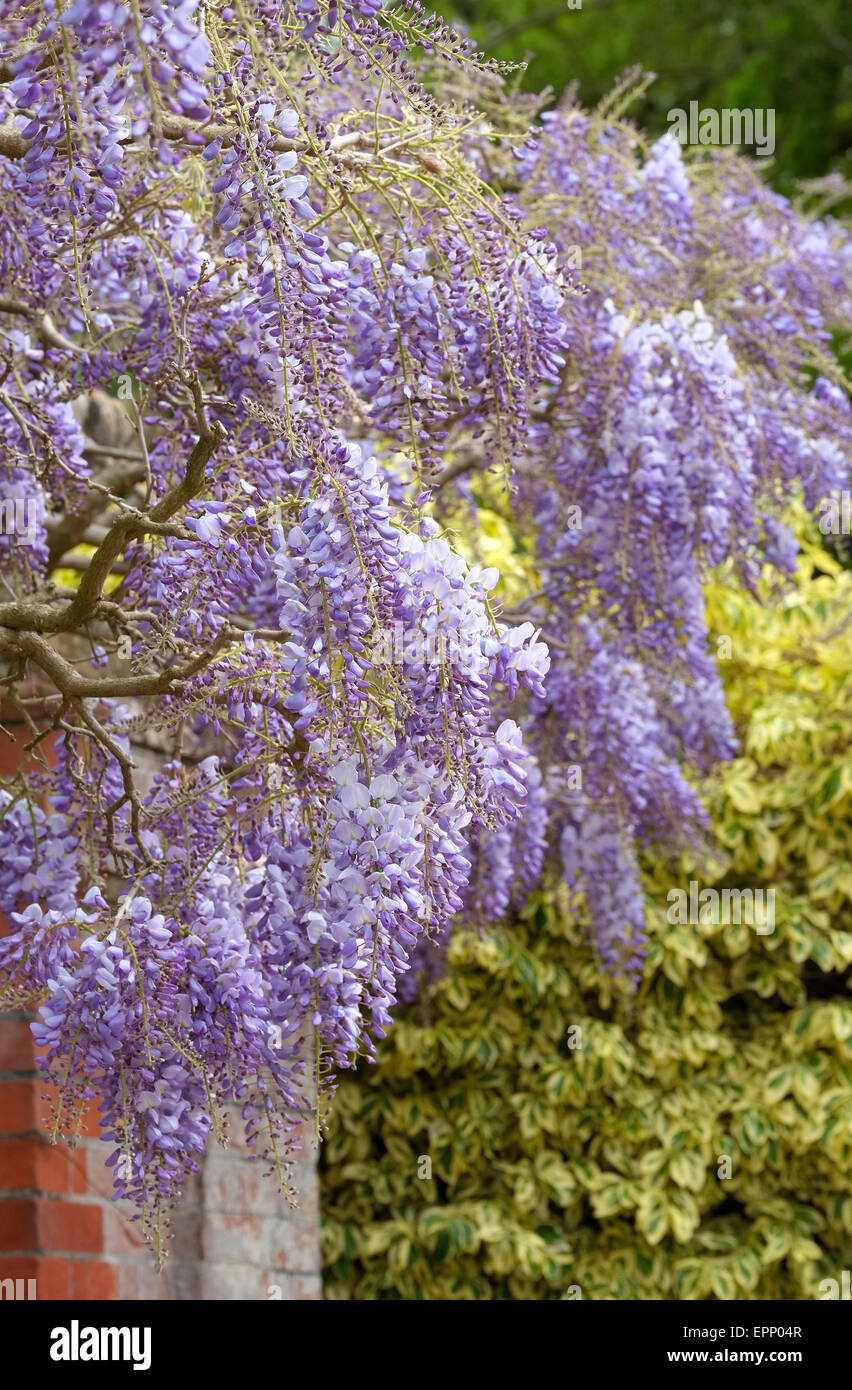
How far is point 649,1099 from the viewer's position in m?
4.02

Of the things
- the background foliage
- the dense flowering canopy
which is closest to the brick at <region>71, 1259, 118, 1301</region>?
the dense flowering canopy

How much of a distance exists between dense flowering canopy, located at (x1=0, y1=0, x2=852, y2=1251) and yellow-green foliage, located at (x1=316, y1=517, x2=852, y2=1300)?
778 mm

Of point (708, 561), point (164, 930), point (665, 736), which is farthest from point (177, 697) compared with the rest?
point (665, 736)

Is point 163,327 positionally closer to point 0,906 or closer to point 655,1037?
point 0,906

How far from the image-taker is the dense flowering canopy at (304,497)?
5.66 feet

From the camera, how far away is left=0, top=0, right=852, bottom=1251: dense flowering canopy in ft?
5.66

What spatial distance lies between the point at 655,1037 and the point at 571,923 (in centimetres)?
36

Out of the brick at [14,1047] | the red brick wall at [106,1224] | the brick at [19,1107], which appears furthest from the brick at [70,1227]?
the brick at [14,1047]

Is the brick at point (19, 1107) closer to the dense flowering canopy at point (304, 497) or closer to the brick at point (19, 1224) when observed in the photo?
the brick at point (19, 1224)

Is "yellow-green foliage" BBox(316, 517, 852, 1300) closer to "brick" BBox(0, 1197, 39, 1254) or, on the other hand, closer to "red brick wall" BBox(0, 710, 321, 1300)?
"red brick wall" BBox(0, 710, 321, 1300)

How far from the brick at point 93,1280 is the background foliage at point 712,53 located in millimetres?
6631

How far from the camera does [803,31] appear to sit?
834cm

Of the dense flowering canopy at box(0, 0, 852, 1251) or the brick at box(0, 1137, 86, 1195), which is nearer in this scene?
the dense flowering canopy at box(0, 0, 852, 1251)

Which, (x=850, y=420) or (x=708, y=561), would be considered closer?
(x=708, y=561)
